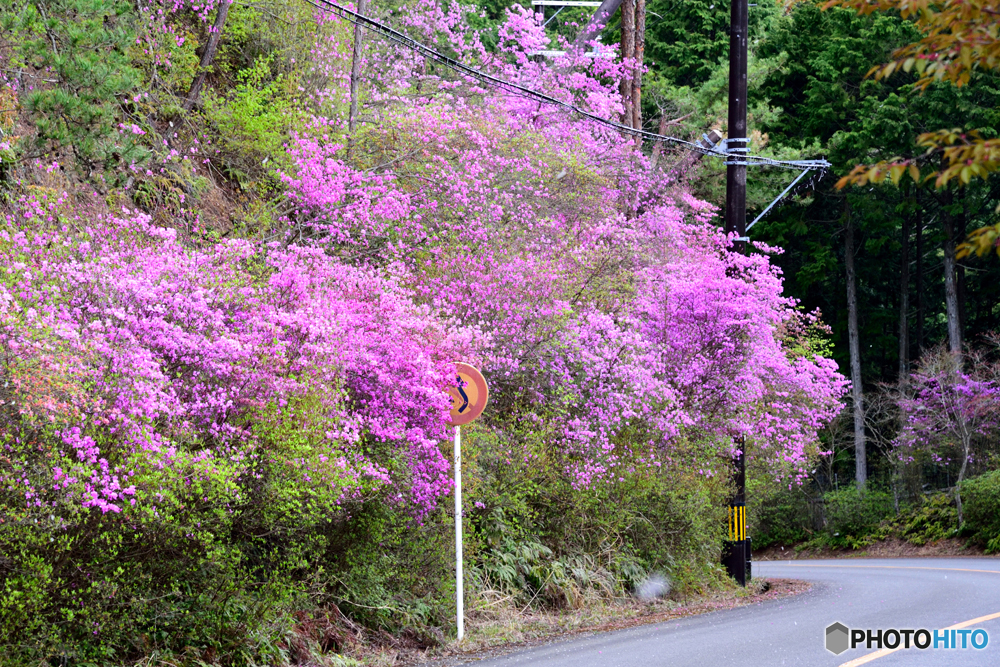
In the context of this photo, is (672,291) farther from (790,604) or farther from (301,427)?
(301,427)

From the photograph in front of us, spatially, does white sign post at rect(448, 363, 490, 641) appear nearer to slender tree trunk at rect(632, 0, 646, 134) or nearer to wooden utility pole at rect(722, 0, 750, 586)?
wooden utility pole at rect(722, 0, 750, 586)

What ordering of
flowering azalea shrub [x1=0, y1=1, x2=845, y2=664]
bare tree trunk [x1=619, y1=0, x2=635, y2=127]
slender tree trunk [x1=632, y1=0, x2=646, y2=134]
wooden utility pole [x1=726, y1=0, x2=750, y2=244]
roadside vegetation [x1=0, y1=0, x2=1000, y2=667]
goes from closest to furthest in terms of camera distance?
flowering azalea shrub [x1=0, y1=1, x2=845, y2=664]
roadside vegetation [x1=0, y1=0, x2=1000, y2=667]
wooden utility pole [x1=726, y1=0, x2=750, y2=244]
slender tree trunk [x1=632, y1=0, x2=646, y2=134]
bare tree trunk [x1=619, y1=0, x2=635, y2=127]

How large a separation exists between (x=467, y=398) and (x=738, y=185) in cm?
885

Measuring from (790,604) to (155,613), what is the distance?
29.9 ft

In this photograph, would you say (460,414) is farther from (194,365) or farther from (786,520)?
(786,520)

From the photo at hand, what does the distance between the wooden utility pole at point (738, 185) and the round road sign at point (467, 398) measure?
817cm

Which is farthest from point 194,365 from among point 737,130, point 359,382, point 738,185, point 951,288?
point 951,288

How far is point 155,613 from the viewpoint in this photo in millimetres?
9102

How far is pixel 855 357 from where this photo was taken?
38562mm

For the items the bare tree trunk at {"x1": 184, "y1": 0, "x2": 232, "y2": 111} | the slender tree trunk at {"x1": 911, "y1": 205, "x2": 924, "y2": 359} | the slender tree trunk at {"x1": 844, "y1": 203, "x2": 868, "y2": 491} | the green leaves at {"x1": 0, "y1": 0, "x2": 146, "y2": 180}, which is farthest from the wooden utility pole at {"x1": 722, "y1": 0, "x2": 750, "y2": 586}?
the slender tree trunk at {"x1": 911, "y1": 205, "x2": 924, "y2": 359}

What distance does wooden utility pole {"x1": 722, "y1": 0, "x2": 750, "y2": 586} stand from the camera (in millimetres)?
18344

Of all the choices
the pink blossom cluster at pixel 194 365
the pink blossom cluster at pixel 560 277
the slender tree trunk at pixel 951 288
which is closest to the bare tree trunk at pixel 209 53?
the pink blossom cluster at pixel 560 277

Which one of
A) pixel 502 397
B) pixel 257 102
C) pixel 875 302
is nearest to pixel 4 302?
pixel 502 397

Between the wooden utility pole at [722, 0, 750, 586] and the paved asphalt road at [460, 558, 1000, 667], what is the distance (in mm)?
1402
